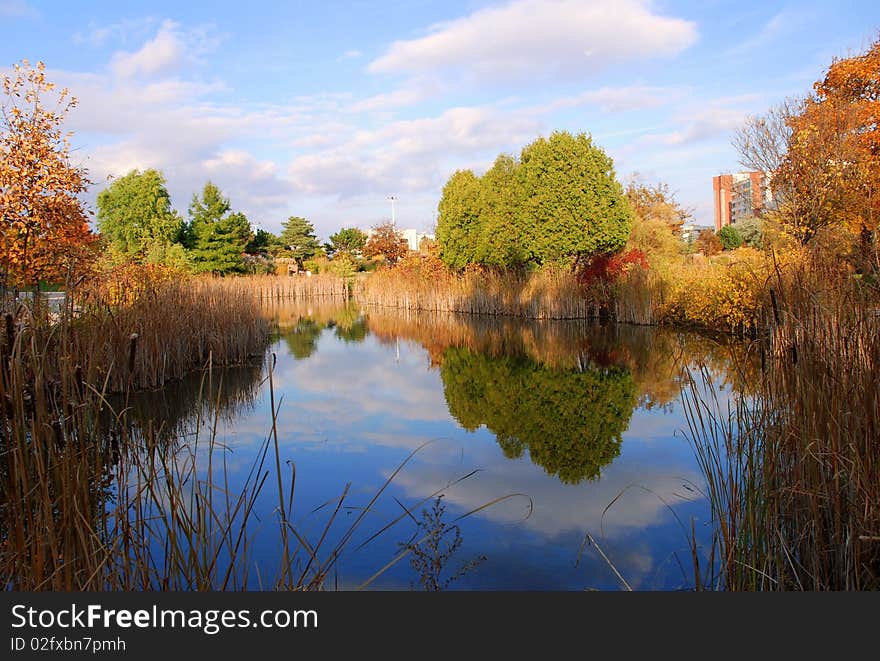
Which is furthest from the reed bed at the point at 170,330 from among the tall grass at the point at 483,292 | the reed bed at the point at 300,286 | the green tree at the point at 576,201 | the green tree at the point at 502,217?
the reed bed at the point at 300,286

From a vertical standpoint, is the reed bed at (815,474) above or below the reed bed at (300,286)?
below

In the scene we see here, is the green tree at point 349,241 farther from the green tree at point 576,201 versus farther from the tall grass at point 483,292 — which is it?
the green tree at point 576,201

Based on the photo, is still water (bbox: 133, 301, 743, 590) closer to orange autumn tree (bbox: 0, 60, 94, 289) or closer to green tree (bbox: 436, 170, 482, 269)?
orange autumn tree (bbox: 0, 60, 94, 289)

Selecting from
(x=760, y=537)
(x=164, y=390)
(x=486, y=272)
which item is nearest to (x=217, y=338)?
(x=164, y=390)

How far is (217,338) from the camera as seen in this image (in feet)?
25.7

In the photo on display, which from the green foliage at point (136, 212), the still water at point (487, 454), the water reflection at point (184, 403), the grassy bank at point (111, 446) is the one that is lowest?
the still water at point (487, 454)

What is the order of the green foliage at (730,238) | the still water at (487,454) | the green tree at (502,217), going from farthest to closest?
the green foliage at (730,238)
the green tree at (502,217)
the still water at (487,454)

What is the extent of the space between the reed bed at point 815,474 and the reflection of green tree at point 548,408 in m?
1.65

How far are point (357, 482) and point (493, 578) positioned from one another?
1.47m

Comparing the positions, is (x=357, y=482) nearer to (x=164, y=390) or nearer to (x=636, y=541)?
(x=636, y=541)

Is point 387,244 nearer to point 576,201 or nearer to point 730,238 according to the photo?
point 730,238

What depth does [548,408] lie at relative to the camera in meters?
5.57

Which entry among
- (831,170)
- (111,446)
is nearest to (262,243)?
(831,170)

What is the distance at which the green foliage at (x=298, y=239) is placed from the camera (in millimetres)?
35531
